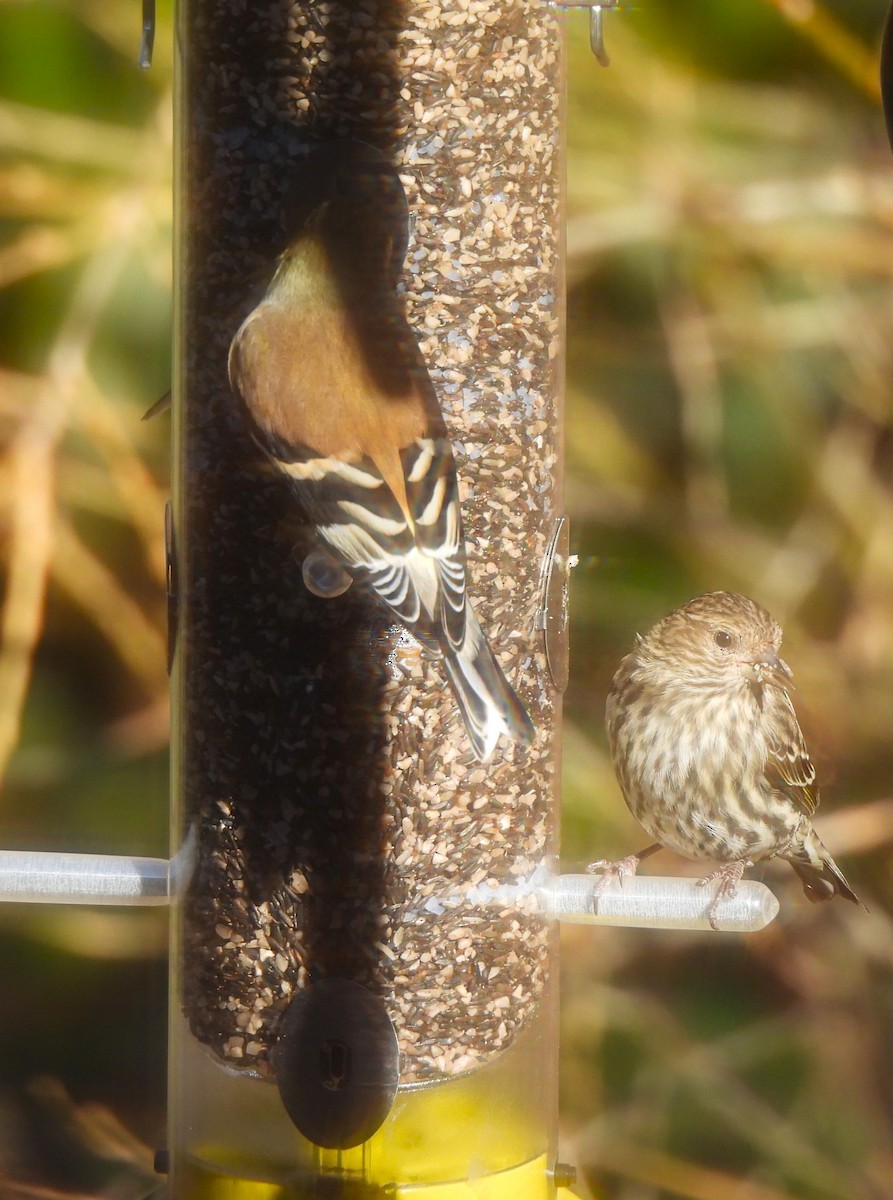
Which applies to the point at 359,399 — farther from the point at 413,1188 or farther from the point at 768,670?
the point at 768,670

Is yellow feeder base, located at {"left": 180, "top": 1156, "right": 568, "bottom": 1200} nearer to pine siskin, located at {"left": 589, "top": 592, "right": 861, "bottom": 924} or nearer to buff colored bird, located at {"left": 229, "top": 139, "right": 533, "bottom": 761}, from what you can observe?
buff colored bird, located at {"left": 229, "top": 139, "right": 533, "bottom": 761}

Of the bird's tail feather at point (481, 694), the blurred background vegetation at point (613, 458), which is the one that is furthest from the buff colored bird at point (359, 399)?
the blurred background vegetation at point (613, 458)

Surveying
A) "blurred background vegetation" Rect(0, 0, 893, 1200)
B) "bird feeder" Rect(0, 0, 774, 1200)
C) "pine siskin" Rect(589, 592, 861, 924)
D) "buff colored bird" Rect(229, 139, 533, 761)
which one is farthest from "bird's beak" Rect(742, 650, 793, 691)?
"buff colored bird" Rect(229, 139, 533, 761)

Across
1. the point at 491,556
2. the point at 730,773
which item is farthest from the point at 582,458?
the point at 491,556

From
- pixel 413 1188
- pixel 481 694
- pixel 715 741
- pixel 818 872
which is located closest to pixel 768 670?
pixel 715 741

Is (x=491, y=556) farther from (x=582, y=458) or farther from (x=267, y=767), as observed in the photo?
(x=582, y=458)

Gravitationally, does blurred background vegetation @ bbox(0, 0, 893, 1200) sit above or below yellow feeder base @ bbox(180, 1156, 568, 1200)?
above

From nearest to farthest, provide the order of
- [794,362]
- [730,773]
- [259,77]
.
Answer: [259,77]
[730,773]
[794,362]
